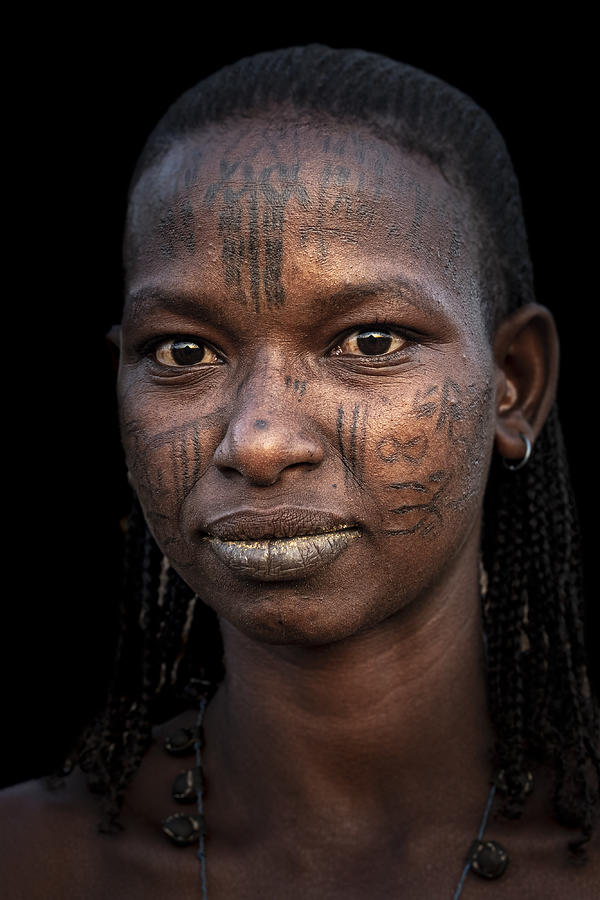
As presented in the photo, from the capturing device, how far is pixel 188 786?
3.25 meters

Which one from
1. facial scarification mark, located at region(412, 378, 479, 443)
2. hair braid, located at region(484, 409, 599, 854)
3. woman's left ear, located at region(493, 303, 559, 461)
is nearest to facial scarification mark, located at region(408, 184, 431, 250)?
facial scarification mark, located at region(412, 378, 479, 443)

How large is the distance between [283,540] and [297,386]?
1.13 ft

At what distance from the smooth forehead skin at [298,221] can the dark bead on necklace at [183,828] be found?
1341 mm

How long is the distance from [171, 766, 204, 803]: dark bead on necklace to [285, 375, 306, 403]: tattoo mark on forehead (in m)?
1.16

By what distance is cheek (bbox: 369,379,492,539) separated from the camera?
2.72 m

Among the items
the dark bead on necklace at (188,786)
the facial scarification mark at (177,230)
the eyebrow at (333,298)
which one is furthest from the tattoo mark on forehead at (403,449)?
the dark bead on necklace at (188,786)

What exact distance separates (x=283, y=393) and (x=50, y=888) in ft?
4.84

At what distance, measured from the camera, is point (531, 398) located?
326 centimetres

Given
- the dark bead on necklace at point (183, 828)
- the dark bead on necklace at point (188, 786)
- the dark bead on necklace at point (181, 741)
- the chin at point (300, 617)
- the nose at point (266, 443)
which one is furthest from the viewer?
the dark bead on necklace at point (181, 741)

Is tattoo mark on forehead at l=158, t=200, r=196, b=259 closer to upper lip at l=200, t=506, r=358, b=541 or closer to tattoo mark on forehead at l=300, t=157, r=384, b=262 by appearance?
tattoo mark on forehead at l=300, t=157, r=384, b=262

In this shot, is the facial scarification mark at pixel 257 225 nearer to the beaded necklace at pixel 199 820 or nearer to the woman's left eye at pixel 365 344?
the woman's left eye at pixel 365 344

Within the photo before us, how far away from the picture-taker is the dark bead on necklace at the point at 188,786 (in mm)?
3238

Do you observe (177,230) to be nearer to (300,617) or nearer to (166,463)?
(166,463)

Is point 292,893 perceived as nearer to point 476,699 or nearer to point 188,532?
point 476,699
